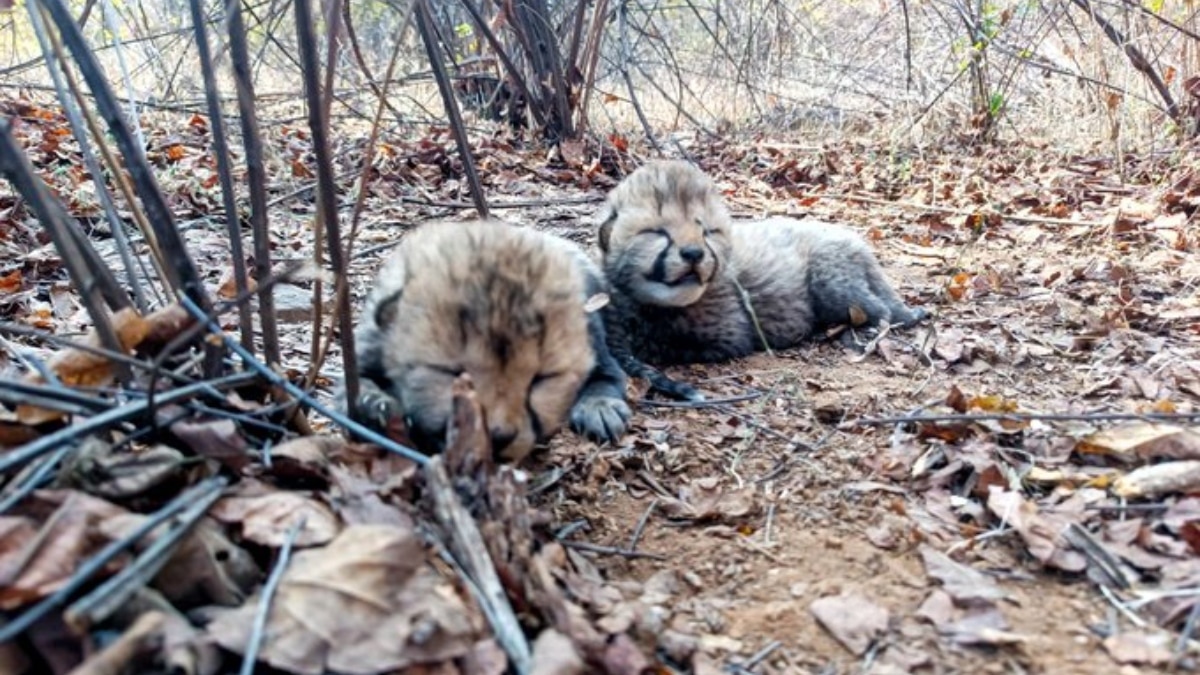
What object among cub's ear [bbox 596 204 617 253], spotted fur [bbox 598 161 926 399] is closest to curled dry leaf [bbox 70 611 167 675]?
spotted fur [bbox 598 161 926 399]

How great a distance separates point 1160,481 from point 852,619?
1.19m

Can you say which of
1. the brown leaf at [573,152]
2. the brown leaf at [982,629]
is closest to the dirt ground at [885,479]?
the brown leaf at [982,629]

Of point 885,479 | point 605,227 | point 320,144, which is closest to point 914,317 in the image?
point 605,227

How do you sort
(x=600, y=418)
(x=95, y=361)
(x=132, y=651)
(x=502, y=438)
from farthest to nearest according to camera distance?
1. (x=600, y=418)
2. (x=502, y=438)
3. (x=95, y=361)
4. (x=132, y=651)

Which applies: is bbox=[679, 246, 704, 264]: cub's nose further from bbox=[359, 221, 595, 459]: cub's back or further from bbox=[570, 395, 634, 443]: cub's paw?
bbox=[359, 221, 595, 459]: cub's back

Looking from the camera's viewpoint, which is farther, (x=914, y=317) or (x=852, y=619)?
(x=914, y=317)

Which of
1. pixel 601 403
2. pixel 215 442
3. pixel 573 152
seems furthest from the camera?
pixel 573 152

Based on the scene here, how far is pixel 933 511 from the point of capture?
3.10 meters

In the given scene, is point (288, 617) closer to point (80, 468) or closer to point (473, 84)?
point (80, 468)

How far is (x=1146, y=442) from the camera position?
3230 millimetres

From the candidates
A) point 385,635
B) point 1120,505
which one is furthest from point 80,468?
point 1120,505

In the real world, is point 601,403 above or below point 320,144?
below

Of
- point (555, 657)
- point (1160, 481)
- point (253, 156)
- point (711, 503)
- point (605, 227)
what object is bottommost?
point (711, 503)

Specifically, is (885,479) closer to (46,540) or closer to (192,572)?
(192,572)
